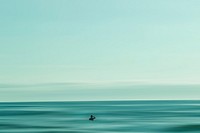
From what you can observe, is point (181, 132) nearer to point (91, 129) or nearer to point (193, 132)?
point (193, 132)

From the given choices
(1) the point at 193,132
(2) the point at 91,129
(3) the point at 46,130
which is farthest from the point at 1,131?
(1) the point at 193,132

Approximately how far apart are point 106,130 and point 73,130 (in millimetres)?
3493

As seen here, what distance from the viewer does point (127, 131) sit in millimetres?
51375

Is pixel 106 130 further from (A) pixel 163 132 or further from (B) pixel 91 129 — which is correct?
(A) pixel 163 132

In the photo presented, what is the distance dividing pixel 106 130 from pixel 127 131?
2208mm

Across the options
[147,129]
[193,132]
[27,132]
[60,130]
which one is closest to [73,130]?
[60,130]

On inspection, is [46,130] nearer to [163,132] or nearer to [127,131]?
[127,131]

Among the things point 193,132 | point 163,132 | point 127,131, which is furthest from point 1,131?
point 193,132

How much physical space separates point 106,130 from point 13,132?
31.4ft

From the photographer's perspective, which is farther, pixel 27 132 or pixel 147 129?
pixel 147 129

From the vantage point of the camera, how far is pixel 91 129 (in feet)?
174

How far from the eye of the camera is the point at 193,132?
51656 millimetres

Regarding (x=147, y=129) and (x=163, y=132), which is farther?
→ (x=147, y=129)

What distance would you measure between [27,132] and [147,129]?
13.3 meters
